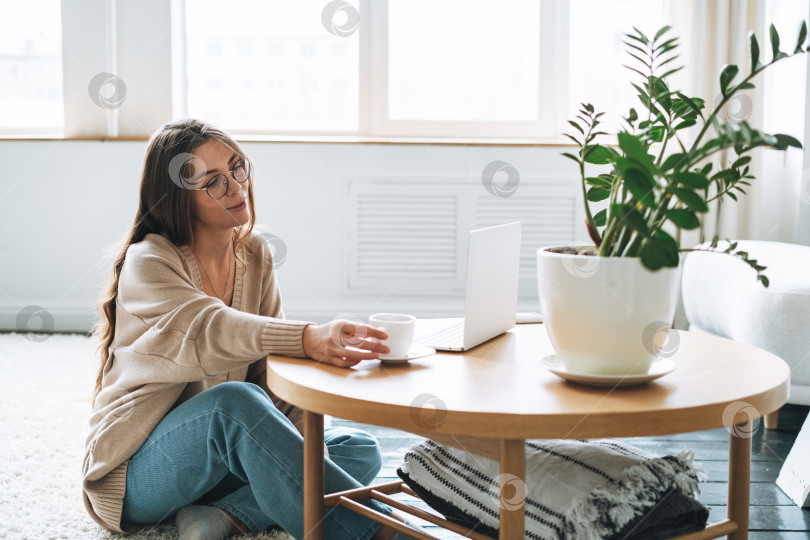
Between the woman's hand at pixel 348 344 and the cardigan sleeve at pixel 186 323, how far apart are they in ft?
0.17

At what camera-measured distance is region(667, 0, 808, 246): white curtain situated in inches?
121

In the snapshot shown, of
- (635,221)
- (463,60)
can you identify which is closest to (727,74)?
(635,221)

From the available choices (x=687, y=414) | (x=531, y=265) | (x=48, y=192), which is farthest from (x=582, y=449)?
(x=48, y=192)

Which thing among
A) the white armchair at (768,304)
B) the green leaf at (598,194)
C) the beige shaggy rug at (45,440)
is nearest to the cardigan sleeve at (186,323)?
the beige shaggy rug at (45,440)

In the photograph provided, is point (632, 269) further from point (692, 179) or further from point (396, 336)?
point (396, 336)

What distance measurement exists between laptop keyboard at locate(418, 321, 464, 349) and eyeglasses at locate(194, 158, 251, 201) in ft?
1.48

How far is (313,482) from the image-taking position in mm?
1168

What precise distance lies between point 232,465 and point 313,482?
221 mm

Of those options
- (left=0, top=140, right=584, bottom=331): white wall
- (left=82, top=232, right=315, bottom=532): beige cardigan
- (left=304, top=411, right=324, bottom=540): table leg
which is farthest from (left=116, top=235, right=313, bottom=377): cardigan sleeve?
(left=0, top=140, right=584, bottom=331): white wall

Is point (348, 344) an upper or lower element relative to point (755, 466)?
upper

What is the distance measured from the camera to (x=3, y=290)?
352 cm

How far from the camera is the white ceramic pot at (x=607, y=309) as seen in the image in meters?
0.97

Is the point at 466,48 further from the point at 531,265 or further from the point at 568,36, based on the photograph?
the point at 531,265

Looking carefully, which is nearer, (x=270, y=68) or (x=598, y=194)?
(x=598, y=194)
